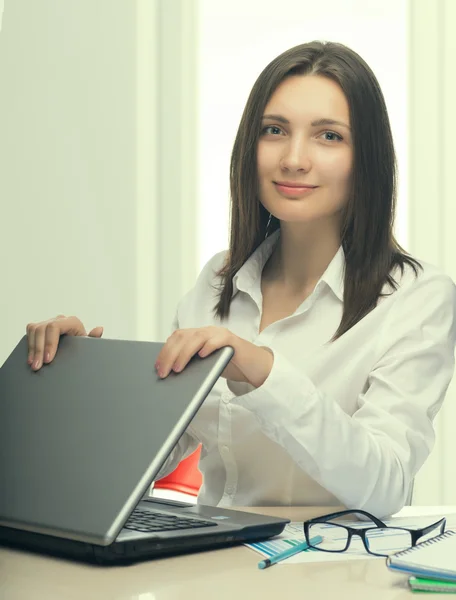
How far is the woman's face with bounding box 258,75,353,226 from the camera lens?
1368mm

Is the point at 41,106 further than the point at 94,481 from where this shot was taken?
Yes

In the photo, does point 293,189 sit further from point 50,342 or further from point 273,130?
point 50,342

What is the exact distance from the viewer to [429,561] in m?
0.69

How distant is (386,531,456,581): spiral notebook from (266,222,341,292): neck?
0.81 m

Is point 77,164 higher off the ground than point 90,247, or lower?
higher

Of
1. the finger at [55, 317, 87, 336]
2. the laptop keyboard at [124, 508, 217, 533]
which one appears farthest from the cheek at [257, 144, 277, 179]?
the laptop keyboard at [124, 508, 217, 533]

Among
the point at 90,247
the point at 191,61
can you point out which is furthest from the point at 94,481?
the point at 191,61

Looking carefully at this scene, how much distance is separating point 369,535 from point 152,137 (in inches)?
86.3

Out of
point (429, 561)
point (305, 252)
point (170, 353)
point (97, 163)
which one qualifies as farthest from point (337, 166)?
point (97, 163)

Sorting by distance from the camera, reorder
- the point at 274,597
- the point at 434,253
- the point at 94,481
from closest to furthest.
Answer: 1. the point at 274,597
2. the point at 94,481
3. the point at 434,253

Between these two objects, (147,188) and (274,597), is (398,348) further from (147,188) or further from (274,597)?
(147,188)

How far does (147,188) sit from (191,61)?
46cm

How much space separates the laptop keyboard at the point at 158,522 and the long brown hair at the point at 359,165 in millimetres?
541

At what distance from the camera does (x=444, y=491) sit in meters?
2.81
